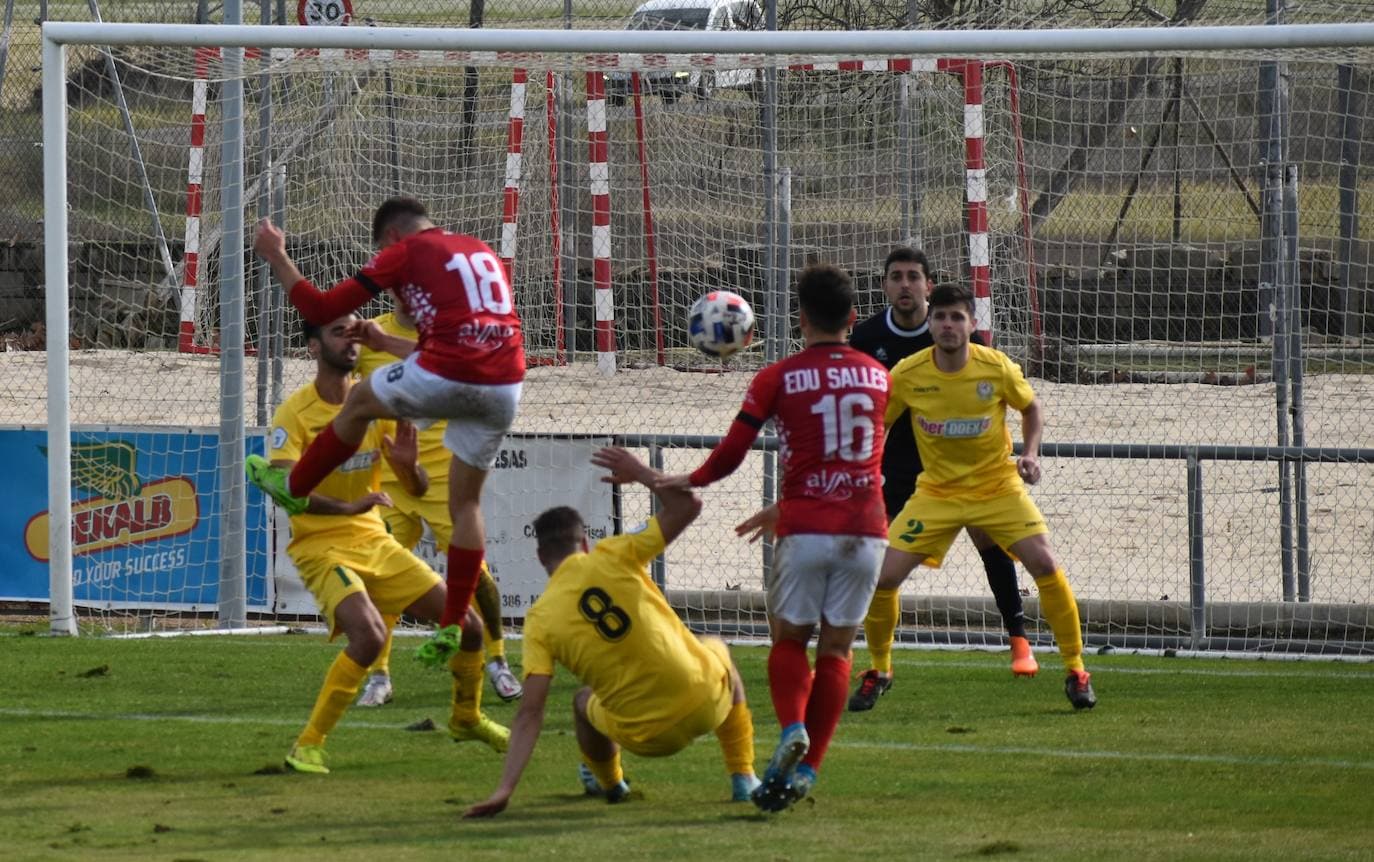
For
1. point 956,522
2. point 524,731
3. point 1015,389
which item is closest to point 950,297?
point 1015,389

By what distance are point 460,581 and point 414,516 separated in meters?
2.00

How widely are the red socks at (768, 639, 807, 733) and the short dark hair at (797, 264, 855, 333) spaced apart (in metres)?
1.08

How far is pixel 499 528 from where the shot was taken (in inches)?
454

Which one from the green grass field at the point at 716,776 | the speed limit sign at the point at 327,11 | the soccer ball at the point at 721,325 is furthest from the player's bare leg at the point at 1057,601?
the speed limit sign at the point at 327,11

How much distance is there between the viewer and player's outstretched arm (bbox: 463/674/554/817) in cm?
589

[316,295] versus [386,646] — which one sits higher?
[316,295]

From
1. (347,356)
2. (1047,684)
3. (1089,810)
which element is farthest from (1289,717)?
(347,356)

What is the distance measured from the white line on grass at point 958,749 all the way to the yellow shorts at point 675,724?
1688 mm

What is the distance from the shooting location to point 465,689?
7.14 metres

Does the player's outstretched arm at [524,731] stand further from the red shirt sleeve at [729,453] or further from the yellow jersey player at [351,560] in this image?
the yellow jersey player at [351,560]

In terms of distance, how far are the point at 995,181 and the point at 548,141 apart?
10.5 feet

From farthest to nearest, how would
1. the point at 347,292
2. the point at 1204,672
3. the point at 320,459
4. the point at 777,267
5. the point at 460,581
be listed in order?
the point at 777,267
the point at 1204,672
the point at 460,581
the point at 320,459
the point at 347,292

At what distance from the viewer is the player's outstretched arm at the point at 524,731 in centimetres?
589

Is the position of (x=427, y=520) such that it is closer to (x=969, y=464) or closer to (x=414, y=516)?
(x=414, y=516)
